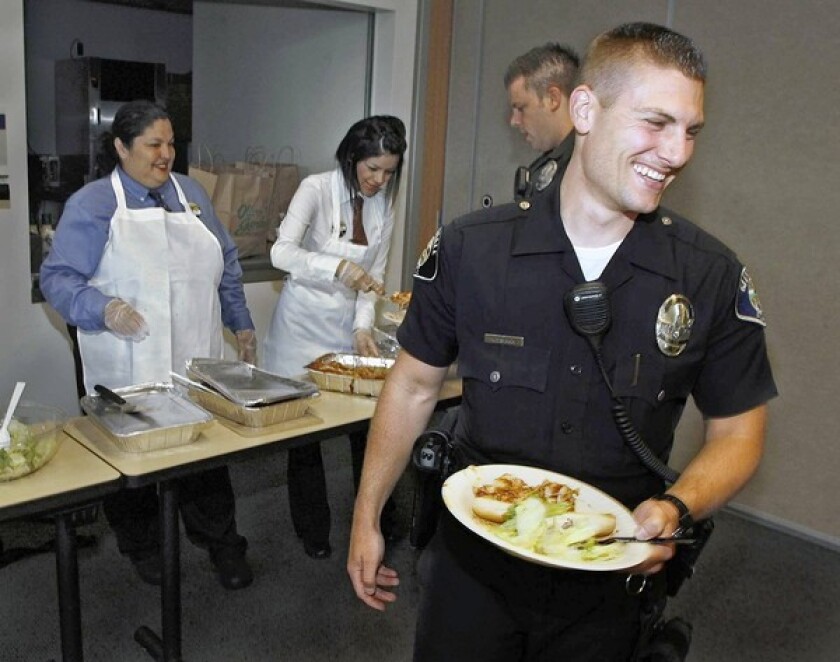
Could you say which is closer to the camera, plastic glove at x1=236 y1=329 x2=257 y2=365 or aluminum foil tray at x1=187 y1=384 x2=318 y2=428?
aluminum foil tray at x1=187 y1=384 x2=318 y2=428

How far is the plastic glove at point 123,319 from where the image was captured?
8.41 feet

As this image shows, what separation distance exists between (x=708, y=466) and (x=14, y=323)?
2937 mm

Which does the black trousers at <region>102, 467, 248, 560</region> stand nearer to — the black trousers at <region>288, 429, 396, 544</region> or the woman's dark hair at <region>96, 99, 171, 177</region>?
the black trousers at <region>288, 429, 396, 544</region>

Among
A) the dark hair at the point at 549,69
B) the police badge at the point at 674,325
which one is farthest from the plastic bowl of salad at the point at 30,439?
the dark hair at the point at 549,69

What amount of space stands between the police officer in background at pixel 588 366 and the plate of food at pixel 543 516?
0.28 feet

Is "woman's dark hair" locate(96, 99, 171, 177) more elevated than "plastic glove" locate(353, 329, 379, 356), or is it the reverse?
"woman's dark hair" locate(96, 99, 171, 177)

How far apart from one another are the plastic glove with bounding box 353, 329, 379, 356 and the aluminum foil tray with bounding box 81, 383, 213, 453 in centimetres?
87

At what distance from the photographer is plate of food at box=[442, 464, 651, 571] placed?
49.6 inches

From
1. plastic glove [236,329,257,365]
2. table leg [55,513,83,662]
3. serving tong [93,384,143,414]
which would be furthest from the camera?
plastic glove [236,329,257,365]

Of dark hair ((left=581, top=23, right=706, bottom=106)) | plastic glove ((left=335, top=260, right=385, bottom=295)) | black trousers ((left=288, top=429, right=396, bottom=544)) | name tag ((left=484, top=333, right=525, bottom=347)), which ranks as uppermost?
dark hair ((left=581, top=23, right=706, bottom=106))

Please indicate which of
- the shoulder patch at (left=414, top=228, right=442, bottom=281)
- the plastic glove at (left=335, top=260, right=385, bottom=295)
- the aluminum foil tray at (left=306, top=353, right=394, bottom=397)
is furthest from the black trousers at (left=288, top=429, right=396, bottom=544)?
the shoulder patch at (left=414, top=228, right=442, bottom=281)

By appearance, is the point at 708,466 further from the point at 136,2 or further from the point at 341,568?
the point at 136,2

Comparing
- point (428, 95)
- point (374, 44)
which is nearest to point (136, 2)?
point (374, 44)

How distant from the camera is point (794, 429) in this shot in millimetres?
3656
